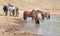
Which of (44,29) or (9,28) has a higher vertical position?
(9,28)

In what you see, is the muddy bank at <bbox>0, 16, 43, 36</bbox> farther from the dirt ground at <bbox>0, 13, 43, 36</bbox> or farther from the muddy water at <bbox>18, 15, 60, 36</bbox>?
the muddy water at <bbox>18, 15, 60, 36</bbox>

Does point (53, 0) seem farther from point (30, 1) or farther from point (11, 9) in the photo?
point (11, 9)

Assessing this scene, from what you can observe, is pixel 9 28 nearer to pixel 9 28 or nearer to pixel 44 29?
pixel 9 28

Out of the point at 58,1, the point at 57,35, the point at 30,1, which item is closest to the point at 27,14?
the point at 57,35

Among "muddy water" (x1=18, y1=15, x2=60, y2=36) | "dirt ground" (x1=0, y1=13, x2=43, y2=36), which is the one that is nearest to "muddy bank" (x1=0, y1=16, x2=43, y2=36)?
"dirt ground" (x1=0, y1=13, x2=43, y2=36)

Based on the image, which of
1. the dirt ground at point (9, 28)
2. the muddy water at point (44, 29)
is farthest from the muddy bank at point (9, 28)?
the muddy water at point (44, 29)

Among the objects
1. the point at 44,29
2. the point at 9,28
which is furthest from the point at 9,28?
the point at 44,29

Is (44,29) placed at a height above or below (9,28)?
below

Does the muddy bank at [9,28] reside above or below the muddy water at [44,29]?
above

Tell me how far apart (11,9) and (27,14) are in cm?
384

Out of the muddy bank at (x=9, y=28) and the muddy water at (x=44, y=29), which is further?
the muddy water at (x=44, y=29)

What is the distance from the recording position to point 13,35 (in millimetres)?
12172

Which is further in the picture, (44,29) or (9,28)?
(44,29)

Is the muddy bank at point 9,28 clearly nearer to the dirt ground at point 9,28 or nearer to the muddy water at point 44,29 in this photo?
the dirt ground at point 9,28
